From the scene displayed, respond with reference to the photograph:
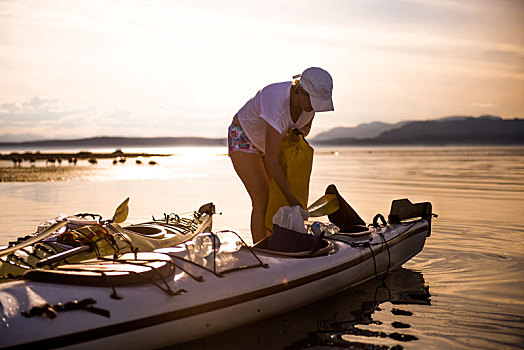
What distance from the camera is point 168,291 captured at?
12.2 ft

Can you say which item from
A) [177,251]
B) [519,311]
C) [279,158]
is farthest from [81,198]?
[519,311]

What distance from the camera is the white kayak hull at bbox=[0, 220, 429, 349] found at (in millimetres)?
3201

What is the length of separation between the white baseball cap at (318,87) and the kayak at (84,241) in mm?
2061

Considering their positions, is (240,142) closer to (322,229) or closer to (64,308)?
(322,229)

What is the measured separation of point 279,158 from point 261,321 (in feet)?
A: 5.94


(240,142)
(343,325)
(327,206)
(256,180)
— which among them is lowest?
(343,325)

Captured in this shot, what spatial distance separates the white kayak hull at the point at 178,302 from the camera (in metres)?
3.20

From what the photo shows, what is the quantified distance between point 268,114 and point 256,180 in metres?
0.82

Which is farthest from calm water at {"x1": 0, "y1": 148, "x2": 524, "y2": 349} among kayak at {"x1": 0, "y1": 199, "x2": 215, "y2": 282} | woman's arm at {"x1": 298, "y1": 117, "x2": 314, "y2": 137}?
woman's arm at {"x1": 298, "y1": 117, "x2": 314, "y2": 137}

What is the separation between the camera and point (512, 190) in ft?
45.8

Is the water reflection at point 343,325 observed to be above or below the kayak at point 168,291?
below

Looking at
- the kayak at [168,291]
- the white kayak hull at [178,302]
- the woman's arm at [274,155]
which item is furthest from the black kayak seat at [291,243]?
the woman's arm at [274,155]

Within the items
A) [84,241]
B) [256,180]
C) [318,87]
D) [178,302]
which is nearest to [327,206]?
[256,180]

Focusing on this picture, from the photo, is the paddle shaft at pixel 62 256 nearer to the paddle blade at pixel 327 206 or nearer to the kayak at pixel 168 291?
the kayak at pixel 168 291
